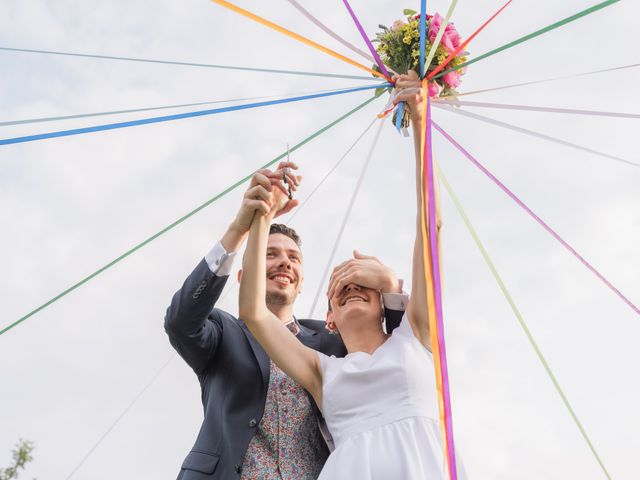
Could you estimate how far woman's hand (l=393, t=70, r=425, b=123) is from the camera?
396 cm

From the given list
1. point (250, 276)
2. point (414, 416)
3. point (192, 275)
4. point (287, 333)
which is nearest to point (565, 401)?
point (414, 416)

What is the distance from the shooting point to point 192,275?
4199mm

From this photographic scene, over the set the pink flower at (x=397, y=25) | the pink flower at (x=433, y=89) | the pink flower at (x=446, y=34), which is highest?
the pink flower at (x=397, y=25)

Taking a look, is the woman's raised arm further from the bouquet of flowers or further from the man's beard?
the man's beard

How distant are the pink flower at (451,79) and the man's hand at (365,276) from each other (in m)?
1.16

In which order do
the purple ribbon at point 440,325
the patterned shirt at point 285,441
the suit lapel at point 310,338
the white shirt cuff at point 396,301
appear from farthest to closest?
the suit lapel at point 310,338 < the white shirt cuff at point 396,301 < the patterned shirt at point 285,441 < the purple ribbon at point 440,325

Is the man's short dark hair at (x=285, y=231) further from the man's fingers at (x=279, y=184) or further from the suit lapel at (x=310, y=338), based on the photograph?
the man's fingers at (x=279, y=184)

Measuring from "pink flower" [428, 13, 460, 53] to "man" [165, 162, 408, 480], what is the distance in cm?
126

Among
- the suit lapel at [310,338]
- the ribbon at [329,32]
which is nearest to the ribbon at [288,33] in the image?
the ribbon at [329,32]

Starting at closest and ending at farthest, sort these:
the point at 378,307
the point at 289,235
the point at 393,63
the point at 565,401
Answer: the point at 565,401 → the point at 378,307 → the point at 393,63 → the point at 289,235

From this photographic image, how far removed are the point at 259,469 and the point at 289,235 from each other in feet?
5.44

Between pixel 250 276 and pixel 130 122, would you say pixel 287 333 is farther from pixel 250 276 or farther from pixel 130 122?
pixel 130 122

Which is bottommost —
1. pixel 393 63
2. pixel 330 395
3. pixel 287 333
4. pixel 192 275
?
pixel 330 395

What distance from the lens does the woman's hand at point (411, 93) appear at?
3.96 m
